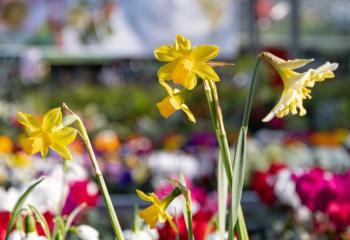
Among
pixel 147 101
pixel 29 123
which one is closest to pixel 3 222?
pixel 29 123

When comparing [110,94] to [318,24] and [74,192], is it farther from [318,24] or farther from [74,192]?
[318,24]

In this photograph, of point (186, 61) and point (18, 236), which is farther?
point (18, 236)

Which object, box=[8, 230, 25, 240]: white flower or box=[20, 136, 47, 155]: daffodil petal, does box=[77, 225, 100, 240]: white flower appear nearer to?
box=[8, 230, 25, 240]: white flower

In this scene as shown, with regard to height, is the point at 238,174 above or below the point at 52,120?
below

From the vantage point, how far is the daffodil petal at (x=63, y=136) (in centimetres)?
135

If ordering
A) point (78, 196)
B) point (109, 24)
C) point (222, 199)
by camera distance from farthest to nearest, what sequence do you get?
point (109, 24)
point (78, 196)
point (222, 199)

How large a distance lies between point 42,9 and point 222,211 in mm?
10587

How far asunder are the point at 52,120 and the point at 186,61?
220 millimetres

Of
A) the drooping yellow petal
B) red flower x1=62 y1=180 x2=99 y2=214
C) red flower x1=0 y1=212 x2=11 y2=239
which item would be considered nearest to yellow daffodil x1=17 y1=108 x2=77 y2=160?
the drooping yellow petal

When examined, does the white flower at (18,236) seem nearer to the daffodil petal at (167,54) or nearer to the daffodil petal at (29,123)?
the daffodil petal at (29,123)

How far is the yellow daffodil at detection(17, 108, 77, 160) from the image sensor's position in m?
1.35

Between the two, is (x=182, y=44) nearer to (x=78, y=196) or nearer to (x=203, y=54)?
(x=203, y=54)

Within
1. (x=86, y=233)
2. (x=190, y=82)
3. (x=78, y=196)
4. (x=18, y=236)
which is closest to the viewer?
(x=190, y=82)

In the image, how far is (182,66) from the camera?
1344 millimetres
